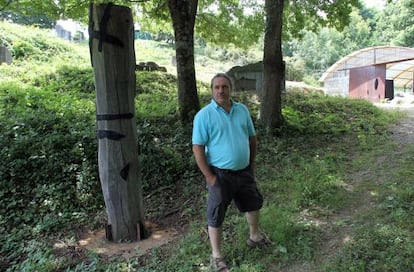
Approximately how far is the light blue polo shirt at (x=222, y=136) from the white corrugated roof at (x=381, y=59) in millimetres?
21610

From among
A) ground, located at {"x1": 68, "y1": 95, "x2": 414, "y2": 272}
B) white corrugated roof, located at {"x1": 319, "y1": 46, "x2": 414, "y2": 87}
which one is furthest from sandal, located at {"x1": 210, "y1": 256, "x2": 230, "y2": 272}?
white corrugated roof, located at {"x1": 319, "y1": 46, "x2": 414, "y2": 87}

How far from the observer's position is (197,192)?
552 centimetres

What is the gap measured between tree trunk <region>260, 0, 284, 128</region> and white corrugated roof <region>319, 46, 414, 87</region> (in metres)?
17.2

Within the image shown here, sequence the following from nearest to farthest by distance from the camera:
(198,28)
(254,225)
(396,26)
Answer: (254,225)
(198,28)
(396,26)

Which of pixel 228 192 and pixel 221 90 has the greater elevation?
pixel 221 90

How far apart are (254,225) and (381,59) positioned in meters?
23.7

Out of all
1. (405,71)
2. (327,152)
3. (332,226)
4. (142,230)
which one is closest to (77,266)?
(142,230)

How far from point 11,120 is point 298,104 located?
710 centimetres

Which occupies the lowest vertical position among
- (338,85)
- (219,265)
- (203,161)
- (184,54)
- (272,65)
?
(219,265)

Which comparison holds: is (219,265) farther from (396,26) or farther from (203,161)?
(396,26)

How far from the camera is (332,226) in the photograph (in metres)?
4.05

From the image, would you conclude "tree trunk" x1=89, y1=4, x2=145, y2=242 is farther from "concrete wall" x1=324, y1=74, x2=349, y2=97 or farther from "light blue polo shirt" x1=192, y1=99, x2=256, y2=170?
"concrete wall" x1=324, y1=74, x2=349, y2=97

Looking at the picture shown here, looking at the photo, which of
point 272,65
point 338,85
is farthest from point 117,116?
point 338,85

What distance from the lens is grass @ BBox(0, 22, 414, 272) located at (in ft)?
11.9
